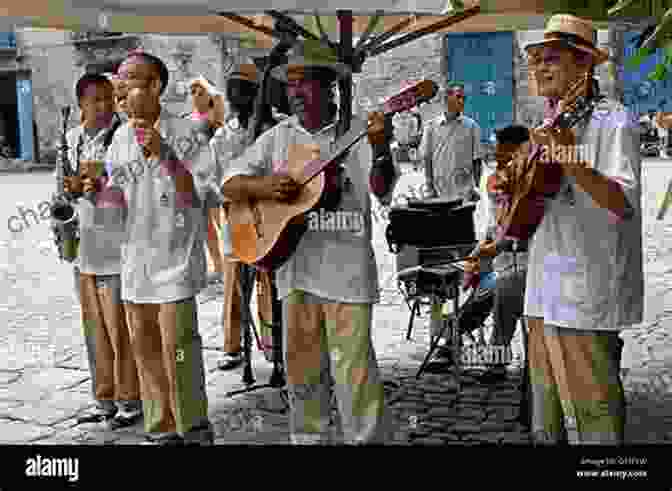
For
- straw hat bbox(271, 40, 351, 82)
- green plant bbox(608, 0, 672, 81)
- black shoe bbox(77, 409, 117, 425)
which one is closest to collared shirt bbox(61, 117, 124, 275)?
black shoe bbox(77, 409, 117, 425)

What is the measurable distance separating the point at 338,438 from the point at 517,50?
162cm

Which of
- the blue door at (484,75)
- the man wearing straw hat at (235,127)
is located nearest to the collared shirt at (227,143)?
the man wearing straw hat at (235,127)

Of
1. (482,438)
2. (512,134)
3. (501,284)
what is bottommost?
(482,438)

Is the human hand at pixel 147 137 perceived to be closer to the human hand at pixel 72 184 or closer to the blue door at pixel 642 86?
the human hand at pixel 72 184

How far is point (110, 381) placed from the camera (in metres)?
4.27

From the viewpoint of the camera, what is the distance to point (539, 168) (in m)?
3.16

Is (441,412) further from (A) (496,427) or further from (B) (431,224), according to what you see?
(B) (431,224)

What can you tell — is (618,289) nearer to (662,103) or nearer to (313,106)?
(662,103)

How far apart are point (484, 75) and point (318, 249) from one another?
92cm

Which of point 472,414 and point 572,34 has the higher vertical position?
point 572,34

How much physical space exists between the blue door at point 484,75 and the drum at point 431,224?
422 mm

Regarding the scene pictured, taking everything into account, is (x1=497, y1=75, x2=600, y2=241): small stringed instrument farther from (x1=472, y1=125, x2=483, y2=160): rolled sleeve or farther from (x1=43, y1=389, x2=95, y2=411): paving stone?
(x1=43, y1=389, x2=95, y2=411): paving stone

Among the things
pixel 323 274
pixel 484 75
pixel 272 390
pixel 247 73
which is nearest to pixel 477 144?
pixel 484 75

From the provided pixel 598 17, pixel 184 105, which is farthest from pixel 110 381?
pixel 598 17
